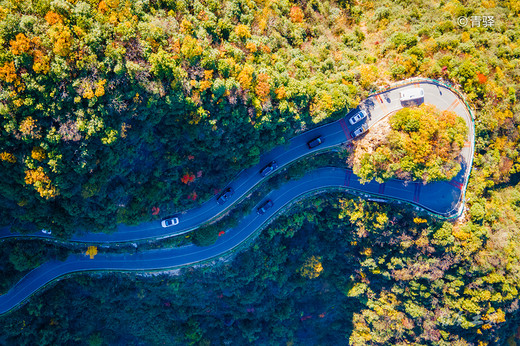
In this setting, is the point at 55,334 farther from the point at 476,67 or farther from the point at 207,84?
the point at 476,67

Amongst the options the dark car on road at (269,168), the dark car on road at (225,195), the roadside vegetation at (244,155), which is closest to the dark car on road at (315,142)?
the roadside vegetation at (244,155)

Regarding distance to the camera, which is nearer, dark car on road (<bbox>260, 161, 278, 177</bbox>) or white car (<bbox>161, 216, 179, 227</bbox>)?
white car (<bbox>161, 216, 179, 227</bbox>)

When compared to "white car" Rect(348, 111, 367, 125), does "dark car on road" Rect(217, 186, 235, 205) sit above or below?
below

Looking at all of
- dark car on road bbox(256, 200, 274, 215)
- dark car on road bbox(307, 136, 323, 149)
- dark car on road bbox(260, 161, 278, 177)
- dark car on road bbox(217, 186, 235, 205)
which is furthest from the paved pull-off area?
dark car on road bbox(256, 200, 274, 215)

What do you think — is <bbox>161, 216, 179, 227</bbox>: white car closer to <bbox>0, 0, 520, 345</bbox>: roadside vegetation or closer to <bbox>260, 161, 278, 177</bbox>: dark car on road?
<bbox>0, 0, 520, 345</bbox>: roadside vegetation

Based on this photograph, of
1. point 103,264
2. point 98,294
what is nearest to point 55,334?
point 98,294

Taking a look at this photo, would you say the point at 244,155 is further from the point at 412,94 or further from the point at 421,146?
the point at 412,94

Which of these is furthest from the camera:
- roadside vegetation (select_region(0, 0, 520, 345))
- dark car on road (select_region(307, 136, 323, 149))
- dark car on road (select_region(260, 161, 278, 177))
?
dark car on road (select_region(260, 161, 278, 177))

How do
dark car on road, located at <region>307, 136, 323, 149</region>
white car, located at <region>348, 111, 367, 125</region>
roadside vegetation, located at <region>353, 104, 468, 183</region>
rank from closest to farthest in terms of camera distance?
roadside vegetation, located at <region>353, 104, 468, 183</region>
white car, located at <region>348, 111, 367, 125</region>
dark car on road, located at <region>307, 136, 323, 149</region>
